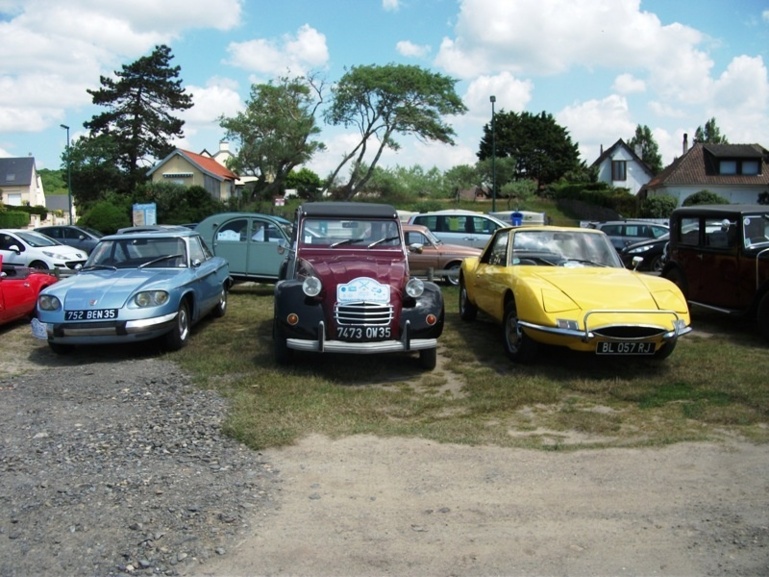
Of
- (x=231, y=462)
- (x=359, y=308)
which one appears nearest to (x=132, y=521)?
(x=231, y=462)

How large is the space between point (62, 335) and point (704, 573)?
7.35m

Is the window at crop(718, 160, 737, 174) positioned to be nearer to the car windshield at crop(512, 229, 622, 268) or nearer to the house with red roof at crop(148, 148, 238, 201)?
the house with red roof at crop(148, 148, 238, 201)

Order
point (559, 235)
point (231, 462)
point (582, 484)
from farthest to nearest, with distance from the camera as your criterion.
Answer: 1. point (559, 235)
2. point (231, 462)
3. point (582, 484)

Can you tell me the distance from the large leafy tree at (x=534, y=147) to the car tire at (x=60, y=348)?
2540 inches

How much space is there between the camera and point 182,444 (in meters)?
5.54

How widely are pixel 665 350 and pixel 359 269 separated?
3513mm

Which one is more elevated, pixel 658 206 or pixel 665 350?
pixel 658 206

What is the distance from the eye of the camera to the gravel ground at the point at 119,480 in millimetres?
3797

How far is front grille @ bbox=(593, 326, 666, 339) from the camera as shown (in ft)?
24.1

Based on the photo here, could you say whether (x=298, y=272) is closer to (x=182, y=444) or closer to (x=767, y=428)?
(x=182, y=444)

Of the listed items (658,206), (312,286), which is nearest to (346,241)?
(312,286)

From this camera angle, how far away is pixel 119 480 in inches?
189

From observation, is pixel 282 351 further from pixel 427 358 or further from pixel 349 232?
pixel 349 232

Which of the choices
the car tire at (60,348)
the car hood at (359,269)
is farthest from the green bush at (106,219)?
the car hood at (359,269)
